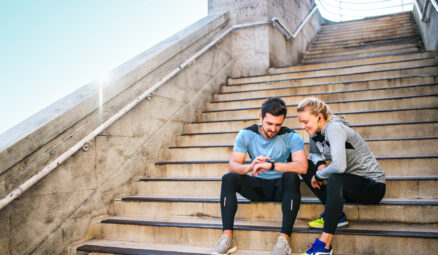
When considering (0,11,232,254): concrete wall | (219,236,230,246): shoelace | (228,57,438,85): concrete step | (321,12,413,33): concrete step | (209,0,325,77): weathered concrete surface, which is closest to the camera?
(219,236,230,246): shoelace

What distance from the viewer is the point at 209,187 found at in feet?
10.5

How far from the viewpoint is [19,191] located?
225 centimetres

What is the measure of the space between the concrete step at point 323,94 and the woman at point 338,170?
6.86ft

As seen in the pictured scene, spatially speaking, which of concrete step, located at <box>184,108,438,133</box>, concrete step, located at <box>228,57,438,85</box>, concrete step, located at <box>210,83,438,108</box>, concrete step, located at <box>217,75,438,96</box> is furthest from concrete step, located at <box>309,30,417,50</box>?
concrete step, located at <box>184,108,438,133</box>

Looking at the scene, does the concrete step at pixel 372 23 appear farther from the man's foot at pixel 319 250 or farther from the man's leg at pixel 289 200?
the man's foot at pixel 319 250

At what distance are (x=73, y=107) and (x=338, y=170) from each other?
215cm

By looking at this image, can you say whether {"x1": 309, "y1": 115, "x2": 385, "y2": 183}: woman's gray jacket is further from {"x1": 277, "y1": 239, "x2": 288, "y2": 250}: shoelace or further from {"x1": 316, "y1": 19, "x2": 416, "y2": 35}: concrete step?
{"x1": 316, "y1": 19, "x2": 416, "y2": 35}: concrete step

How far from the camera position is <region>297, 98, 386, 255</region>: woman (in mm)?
2148

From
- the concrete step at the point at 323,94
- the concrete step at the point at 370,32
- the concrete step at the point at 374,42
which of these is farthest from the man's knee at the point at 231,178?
the concrete step at the point at 370,32

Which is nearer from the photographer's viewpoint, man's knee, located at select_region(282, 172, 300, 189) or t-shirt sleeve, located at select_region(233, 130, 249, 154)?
man's knee, located at select_region(282, 172, 300, 189)

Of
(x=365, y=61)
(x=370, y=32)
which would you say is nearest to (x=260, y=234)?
(x=365, y=61)

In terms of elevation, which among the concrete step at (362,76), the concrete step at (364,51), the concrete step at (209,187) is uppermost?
the concrete step at (364,51)

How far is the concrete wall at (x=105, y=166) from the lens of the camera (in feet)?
7.84

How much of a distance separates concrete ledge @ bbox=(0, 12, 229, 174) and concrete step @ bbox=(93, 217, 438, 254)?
3.07 ft
